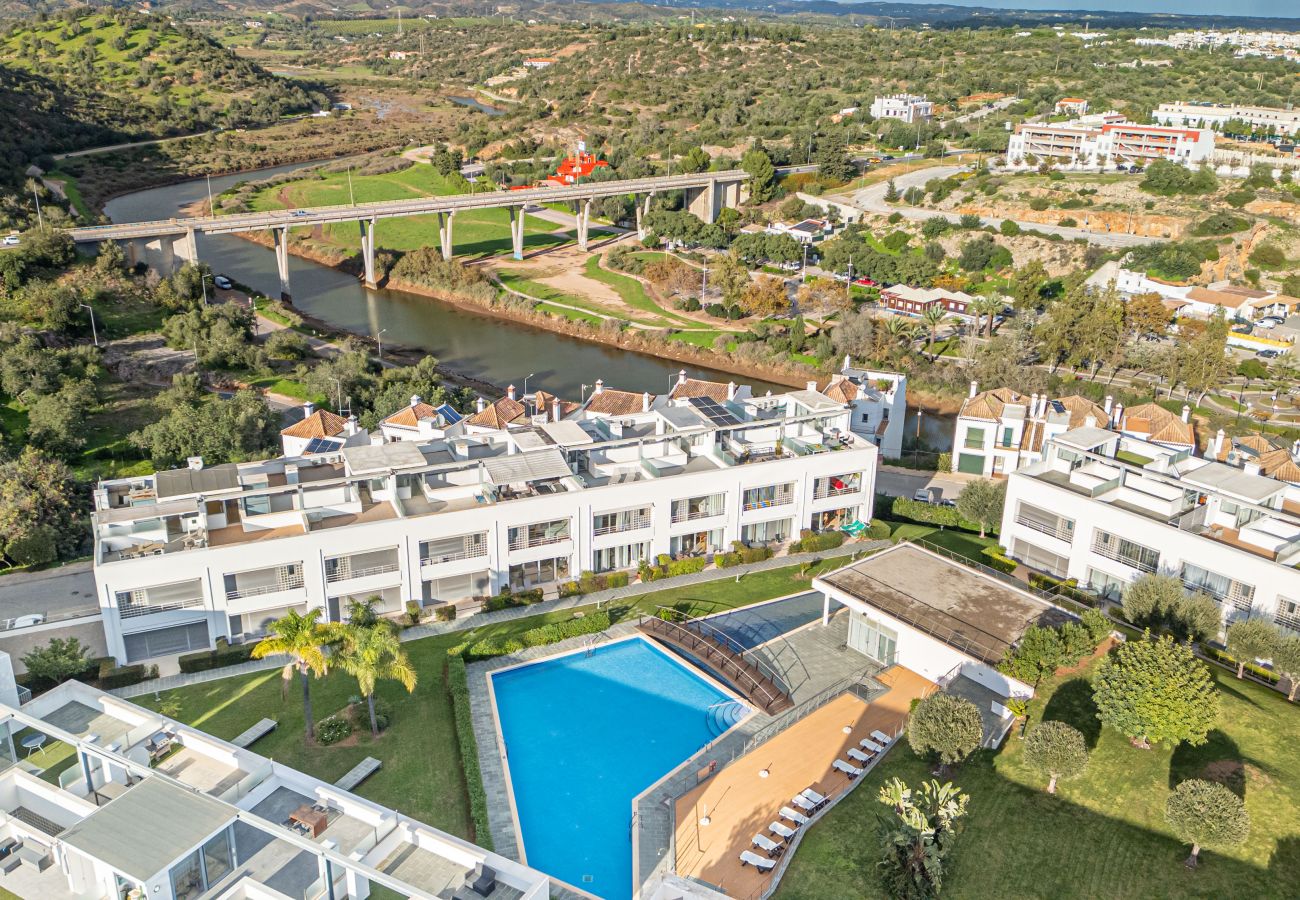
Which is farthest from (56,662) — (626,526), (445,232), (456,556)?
(445,232)

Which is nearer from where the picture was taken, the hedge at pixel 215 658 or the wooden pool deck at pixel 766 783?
the wooden pool deck at pixel 766 783

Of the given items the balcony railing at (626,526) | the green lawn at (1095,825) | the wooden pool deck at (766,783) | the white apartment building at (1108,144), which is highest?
the white apartment building at (1108,144)

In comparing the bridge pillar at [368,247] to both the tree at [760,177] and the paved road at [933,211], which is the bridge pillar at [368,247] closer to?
the tree at [760,177]

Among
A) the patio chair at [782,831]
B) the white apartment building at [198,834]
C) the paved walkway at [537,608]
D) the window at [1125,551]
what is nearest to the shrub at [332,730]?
the paved walkway at [537,608]

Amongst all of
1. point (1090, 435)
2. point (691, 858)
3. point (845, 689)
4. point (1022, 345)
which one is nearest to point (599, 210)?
point (1022, 345)

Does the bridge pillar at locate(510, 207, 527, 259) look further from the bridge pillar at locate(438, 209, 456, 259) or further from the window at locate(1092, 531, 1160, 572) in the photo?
the window at locate(1092, 531, 1160, 572)

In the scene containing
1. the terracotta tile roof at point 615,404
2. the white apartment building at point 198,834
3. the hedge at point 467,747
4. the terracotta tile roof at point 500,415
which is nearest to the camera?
the white apartment building at point 198,834

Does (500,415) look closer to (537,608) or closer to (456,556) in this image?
(456,556)
